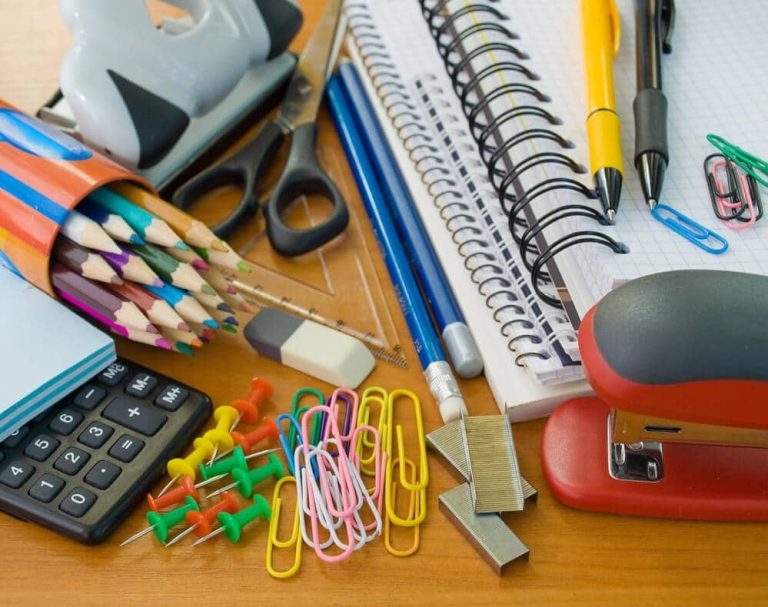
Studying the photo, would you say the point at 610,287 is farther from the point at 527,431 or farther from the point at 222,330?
the point at 222,330

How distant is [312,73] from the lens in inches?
32.3

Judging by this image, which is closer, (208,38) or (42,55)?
(208,38)

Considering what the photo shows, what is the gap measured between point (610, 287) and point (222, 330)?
0.92ft

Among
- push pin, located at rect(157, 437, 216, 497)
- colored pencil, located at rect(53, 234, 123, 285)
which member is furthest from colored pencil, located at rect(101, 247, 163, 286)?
push pin, located at rect(157, 437, 216, 497)

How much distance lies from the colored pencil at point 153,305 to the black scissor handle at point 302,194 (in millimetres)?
120

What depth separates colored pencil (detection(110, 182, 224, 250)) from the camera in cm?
62

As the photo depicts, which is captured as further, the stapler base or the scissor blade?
the scissor blade

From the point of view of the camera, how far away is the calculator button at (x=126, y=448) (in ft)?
1.88

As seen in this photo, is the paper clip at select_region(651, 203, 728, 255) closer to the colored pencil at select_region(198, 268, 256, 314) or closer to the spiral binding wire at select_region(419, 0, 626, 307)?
the spiral binding wire at select_region(419, 0, 626, 307)

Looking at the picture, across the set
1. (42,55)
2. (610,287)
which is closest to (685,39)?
(610,287)

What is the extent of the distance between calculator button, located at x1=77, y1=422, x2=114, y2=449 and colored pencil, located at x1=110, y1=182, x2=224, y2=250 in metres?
0.13

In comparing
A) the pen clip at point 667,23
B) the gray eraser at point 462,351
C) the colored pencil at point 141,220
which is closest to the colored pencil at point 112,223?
the colored pencil at point 141,220

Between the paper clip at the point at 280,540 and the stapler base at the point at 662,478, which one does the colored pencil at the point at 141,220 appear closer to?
the paper clip at the point at 280,540

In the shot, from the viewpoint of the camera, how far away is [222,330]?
669 millimetres
